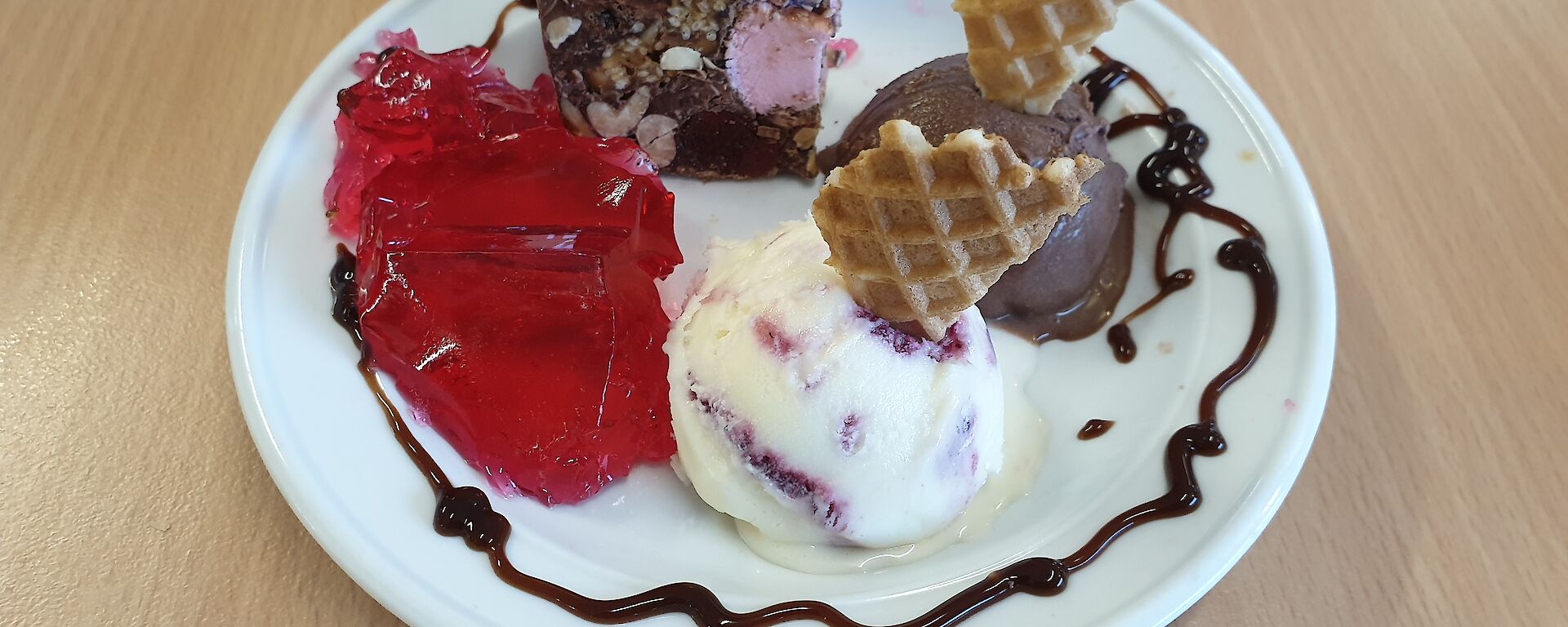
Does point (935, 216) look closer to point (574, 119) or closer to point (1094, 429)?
point (1094, 429)

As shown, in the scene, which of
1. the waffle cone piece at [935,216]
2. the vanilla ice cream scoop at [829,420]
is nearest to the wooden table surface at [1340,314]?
the vanilla ice cream scoop at [829,420]

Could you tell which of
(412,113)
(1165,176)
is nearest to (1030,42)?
(1165,176)

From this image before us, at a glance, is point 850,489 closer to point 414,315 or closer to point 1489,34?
point 414,315

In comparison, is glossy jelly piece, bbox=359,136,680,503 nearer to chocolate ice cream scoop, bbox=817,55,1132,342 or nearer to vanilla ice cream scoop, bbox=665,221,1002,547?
vanilla ice cream scoop, bbox=665,221,1002,547

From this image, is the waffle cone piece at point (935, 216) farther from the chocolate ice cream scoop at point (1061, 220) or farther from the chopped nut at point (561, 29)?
the chopped nut at point (561, 29)

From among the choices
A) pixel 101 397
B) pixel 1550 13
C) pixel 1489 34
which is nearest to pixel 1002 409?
pixel 101 397

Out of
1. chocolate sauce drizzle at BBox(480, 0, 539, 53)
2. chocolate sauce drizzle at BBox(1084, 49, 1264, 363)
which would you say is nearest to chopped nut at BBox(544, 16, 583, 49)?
chocolate sauce drizzle at BBox(480, 0, 539, 53)

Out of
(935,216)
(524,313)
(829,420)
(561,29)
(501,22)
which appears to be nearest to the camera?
(935,216)
